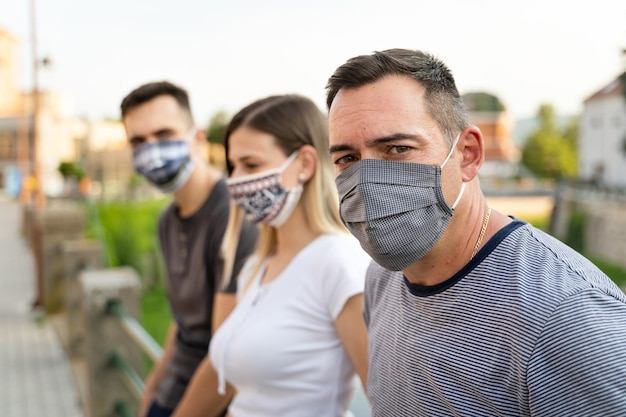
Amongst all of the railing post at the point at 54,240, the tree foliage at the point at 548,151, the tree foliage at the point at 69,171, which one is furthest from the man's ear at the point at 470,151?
the tree foliage at the point at 548,151

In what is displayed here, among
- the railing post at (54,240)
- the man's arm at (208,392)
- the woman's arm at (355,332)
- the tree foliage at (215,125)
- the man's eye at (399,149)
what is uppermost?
the man's eye at (399,149)

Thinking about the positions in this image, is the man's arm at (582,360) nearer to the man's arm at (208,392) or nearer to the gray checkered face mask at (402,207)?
the gray checkered face mask at (402,207)

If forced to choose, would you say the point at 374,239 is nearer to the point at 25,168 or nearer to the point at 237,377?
the point at 237,377

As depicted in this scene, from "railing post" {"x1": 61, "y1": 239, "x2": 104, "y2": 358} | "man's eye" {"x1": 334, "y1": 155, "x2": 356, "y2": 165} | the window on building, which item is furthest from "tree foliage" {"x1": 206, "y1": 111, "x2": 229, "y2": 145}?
"man's eye" {"x1": 334, "y1": 155, "x2": 356, "y2": 165}

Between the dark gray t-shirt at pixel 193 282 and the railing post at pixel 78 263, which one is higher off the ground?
the dark gray t-shirt at pixel 193 282

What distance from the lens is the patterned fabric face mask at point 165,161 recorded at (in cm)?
333

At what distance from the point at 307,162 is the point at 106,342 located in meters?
2.49

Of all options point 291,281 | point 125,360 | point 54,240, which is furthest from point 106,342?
point 54,240

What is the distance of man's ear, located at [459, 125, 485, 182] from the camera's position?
1485mm

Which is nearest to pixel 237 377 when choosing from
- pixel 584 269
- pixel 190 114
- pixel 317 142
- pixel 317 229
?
pixel 317 229

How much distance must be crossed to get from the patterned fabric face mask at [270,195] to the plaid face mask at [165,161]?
3.00ft

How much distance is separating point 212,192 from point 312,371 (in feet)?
3.94

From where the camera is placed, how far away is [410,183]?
144 centimetres

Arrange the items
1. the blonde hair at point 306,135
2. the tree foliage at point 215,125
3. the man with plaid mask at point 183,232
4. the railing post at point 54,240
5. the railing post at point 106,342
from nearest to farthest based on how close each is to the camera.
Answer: the blonde hair at point 306,135
the man with plaid mask at point 183,232
the railing post at point 106,342
the railing post at point 54,240
the tree foliage at point 215,125
